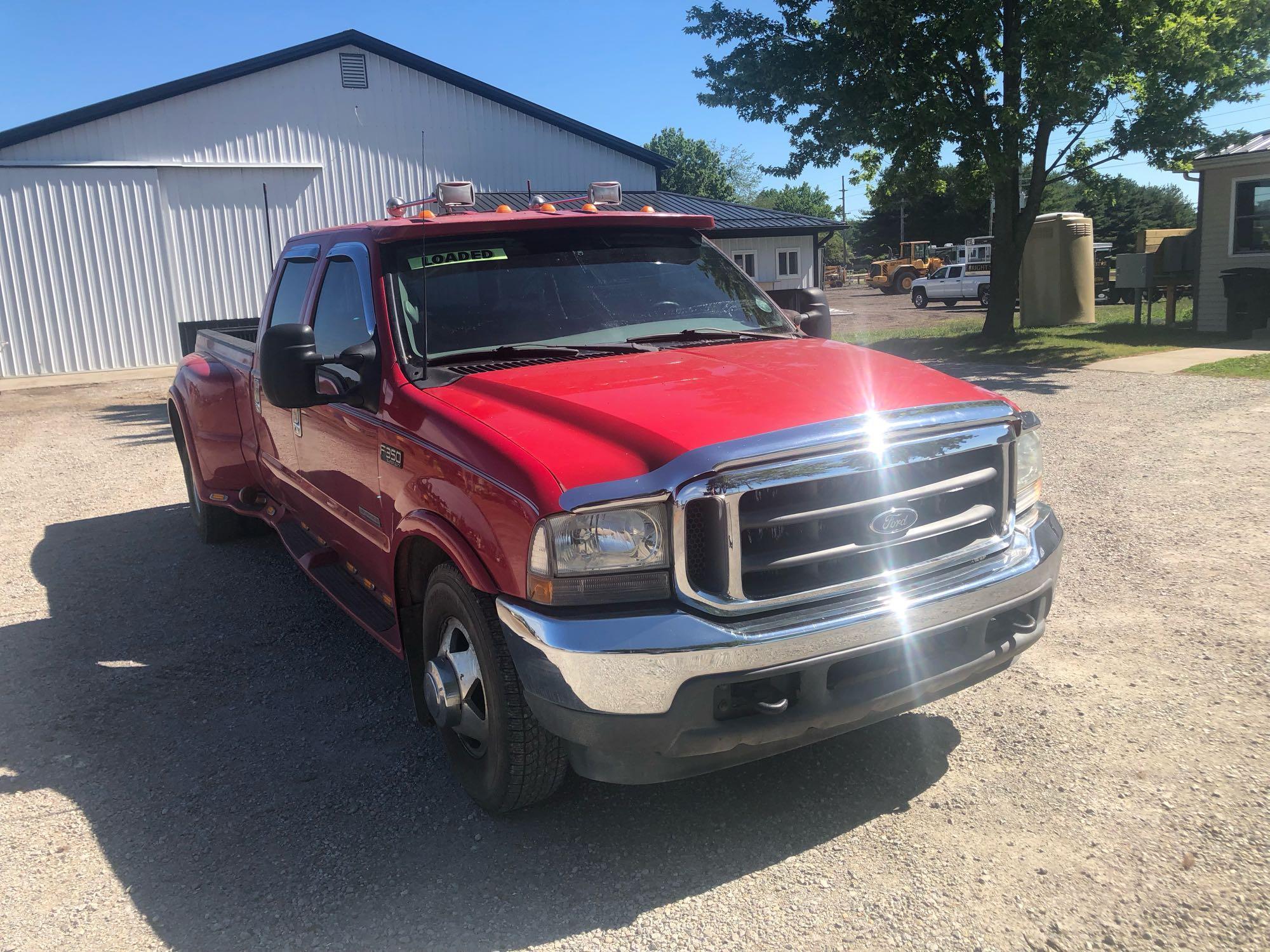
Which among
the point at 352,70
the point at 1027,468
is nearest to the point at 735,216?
the point at 352,70

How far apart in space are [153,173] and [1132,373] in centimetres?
1882

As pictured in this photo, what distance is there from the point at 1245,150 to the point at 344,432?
20.6 m

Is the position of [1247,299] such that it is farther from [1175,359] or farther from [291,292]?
[291,292]

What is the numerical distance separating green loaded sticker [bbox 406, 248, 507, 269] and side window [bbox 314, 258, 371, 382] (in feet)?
0.91

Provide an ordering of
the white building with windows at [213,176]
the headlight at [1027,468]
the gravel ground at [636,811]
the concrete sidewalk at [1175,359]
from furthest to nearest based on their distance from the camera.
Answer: the white building with windows at [213,176], the concrete sidewalk at [1175,359], the headlight at [1027,468], the gravel ground at [636,811]

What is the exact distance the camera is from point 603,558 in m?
2.72

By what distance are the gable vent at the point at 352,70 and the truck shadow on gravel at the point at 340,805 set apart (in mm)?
20216

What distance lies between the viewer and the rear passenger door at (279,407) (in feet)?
15.8

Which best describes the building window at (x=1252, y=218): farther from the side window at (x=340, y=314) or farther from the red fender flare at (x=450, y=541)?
the red fender flare at (x=450, y=541)

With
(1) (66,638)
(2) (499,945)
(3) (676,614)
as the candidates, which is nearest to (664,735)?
(3) (676,614)

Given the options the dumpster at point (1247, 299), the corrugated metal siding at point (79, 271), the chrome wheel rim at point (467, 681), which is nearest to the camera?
the chrome wheel rim at point (467, 681)

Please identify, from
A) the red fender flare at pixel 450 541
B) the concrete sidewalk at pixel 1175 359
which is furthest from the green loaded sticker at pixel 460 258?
the concrete sidewalk at pixel 1175 359

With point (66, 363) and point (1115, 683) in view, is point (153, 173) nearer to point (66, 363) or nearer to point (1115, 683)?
point (66, 363)

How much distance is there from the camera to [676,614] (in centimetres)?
266
